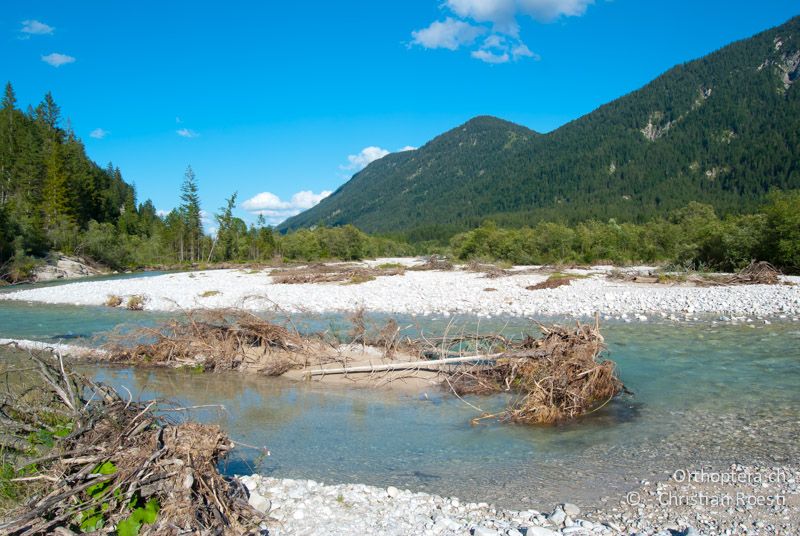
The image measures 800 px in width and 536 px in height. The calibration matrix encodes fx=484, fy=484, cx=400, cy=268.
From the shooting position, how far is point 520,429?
9.09m

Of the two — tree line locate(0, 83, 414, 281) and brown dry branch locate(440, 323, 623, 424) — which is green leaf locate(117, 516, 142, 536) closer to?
brown dry branch locate(440, 323, 623, 424)

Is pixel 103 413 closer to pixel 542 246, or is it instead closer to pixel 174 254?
pixel 542 246

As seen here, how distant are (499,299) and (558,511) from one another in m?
20.0

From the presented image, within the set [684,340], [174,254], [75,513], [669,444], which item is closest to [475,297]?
[684,340]

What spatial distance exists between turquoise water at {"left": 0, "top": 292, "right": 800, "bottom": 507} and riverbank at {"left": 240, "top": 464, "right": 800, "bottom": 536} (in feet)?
1.49

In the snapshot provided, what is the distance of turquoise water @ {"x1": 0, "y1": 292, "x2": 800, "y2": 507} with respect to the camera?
23.3 ft

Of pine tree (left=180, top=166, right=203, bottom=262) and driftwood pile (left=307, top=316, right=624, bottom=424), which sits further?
pine tree (left=180, top=166, right=203, bottom=262)

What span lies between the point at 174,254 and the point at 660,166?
15613 cm

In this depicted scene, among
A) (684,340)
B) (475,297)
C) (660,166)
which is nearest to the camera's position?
(684,340)

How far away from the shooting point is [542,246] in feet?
210

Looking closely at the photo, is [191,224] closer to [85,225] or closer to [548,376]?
[85,225]

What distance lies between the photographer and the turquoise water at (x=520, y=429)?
280 inches

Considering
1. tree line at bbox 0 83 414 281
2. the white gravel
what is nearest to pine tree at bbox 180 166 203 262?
tree line at bbox 0 83 414 281

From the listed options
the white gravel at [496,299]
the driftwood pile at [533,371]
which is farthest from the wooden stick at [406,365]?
the white gravel at [496,299]
